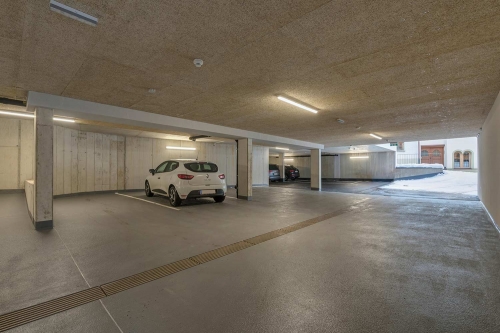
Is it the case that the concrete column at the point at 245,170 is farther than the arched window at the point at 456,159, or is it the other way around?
the arched window at the point at 456,159

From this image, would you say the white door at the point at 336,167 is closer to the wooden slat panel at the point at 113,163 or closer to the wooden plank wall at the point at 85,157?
the wooden plank wall at the point at 85,157

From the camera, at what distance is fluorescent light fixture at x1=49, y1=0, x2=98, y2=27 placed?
2.26m

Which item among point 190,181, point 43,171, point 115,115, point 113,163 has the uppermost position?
point 115,115

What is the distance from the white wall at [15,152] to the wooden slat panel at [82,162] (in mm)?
1565

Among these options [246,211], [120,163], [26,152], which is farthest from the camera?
[120,163]

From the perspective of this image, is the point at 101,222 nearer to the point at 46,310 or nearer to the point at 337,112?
the point at 46,310

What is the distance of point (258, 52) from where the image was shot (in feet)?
10.3

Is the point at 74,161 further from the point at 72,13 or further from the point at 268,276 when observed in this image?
the point at 268,276

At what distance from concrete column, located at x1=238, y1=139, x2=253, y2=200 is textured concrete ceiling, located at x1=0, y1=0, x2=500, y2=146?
4329 mm

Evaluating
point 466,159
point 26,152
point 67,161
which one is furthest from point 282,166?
point 466,159

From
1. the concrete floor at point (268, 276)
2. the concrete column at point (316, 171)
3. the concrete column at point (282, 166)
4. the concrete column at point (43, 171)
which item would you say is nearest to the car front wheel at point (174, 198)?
the concrete floor at point (268, 276)

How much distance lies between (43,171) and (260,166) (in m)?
12.5

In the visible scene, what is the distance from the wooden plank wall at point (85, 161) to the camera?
9.23 meters

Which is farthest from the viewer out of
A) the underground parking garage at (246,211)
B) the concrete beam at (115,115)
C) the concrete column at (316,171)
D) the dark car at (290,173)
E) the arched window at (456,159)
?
the arched window at (456,159)
